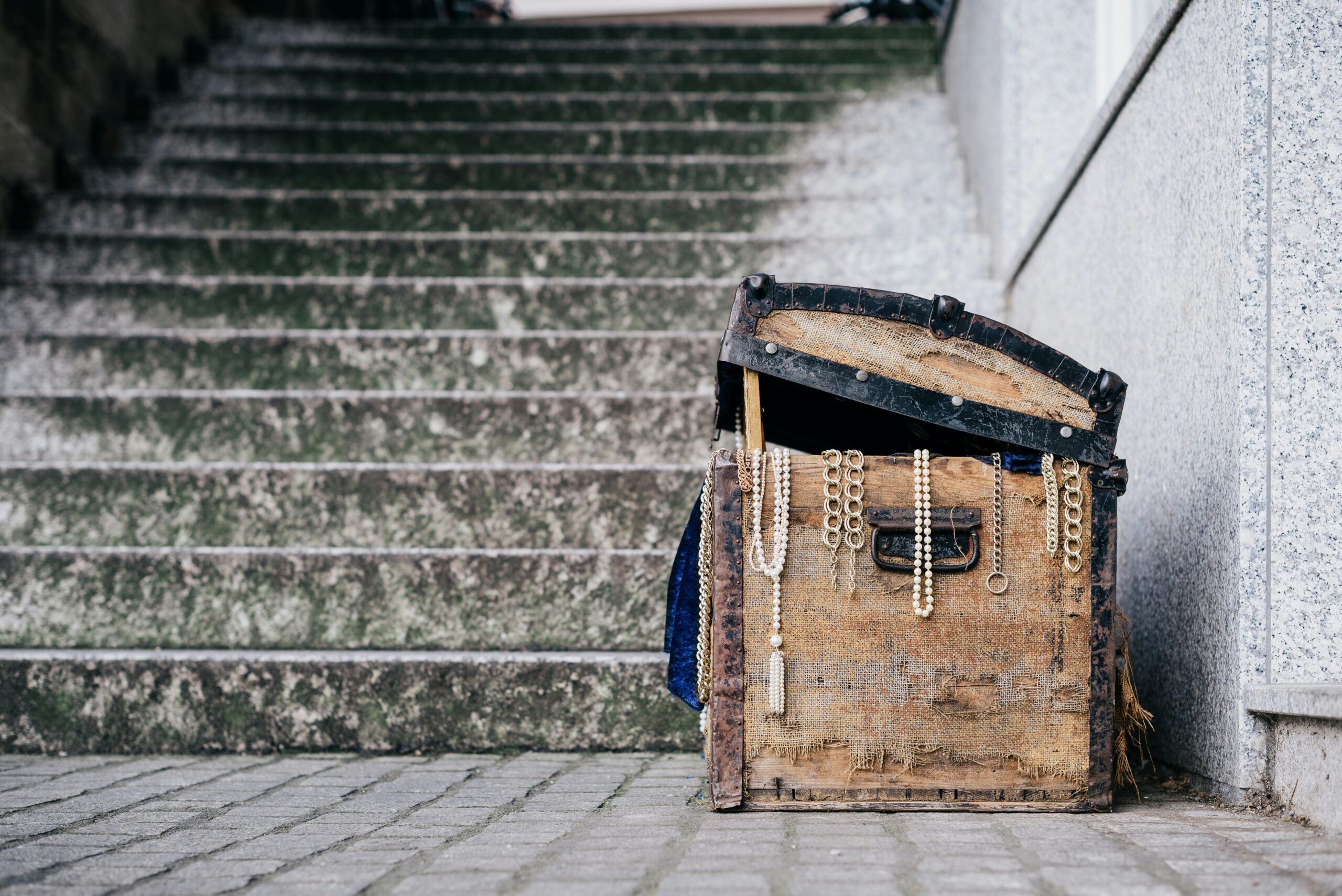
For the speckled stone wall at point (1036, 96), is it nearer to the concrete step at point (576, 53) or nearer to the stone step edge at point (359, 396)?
the stone step edge at point (359, 396)

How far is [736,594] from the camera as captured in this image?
7.41 feet

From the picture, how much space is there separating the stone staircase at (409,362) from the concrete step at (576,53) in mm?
26

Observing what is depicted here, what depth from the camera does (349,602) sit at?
328 cm

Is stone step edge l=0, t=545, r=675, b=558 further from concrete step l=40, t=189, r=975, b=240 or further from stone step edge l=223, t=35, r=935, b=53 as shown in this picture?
stone step edge l=223, t=35, r=935, b=53

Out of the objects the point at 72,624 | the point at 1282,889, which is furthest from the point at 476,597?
the point at 1282,889

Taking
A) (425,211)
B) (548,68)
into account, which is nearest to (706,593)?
(425,211)

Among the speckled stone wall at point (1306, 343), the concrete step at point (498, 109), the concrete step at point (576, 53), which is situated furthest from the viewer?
the concrete step at point (576, 53)

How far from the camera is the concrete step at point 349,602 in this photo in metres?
3.27

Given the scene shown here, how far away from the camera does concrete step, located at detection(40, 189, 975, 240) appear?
16.8 feet

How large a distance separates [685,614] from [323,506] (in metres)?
1.50

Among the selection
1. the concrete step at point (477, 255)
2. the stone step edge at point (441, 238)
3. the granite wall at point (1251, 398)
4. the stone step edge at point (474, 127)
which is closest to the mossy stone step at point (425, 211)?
the stone step edge at point (441, 238)

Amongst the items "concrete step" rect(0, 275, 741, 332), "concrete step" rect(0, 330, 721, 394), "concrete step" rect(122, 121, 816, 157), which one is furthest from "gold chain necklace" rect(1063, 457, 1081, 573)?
"concrete step" rect(122, 121, 816, 157)

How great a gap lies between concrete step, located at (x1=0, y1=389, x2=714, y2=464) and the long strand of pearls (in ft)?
5.50

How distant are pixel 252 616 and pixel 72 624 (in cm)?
52
